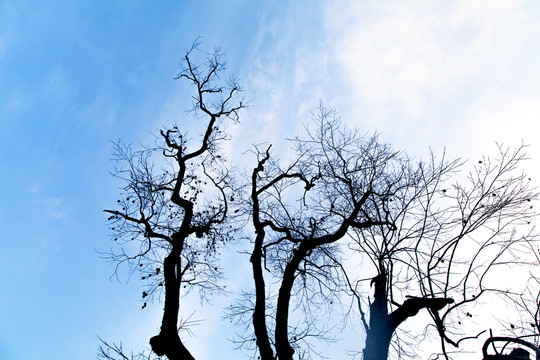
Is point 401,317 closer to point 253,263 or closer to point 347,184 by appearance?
point 253,263

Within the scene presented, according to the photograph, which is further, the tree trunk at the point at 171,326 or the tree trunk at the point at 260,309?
the tree trunk at the point at 260,309

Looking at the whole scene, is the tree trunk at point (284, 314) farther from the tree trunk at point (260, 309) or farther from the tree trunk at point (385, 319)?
the tree trunk at point (385, 319)

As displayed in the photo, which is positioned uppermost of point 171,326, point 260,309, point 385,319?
point 260,309

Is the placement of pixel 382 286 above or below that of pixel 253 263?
below

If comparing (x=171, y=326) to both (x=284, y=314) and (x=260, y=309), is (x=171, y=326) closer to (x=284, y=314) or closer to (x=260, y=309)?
(x=260, y=309)

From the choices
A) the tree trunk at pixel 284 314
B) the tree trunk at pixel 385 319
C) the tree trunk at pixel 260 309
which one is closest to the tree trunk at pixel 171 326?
the tree trunk at pixel 260 309

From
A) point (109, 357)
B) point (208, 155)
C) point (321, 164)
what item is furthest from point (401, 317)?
point (208, 155)

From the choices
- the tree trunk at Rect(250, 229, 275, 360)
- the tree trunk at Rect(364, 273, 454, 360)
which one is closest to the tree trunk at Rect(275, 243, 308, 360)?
the tree trunk at Rect(250, 229, 275, 360)

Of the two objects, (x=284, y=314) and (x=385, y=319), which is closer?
(x=385, y=319)

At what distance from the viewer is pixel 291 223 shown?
27.3 ft

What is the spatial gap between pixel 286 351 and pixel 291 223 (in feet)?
11.4

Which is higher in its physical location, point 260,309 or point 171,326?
point 260,309

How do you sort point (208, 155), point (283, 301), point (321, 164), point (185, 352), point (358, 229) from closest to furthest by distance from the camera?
point (185, 352) < point (283, 301) < point (358, 229) < point (321, 164) < point (208, 155)

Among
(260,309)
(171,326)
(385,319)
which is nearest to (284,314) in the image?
A: (260,309)
